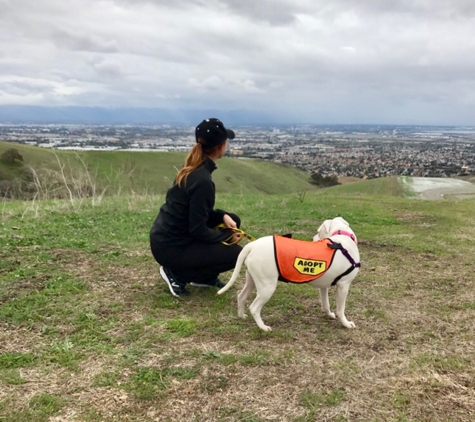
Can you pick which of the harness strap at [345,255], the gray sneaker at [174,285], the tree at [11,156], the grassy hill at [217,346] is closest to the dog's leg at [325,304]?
the grassy hill at [217,346]

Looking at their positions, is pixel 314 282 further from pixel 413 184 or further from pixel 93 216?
pixel 413 184

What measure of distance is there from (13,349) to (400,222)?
891 cm

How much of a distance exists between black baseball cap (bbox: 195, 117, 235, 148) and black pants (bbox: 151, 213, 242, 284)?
1153 millimetres

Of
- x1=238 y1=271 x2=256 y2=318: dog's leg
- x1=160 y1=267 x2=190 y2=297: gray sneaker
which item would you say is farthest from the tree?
x1=238 y1=271 x2=256 y2=318: dog's leg

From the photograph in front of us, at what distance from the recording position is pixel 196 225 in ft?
14.4

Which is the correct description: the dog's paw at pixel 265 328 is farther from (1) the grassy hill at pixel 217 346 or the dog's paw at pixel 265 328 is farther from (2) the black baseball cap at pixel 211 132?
(2) the black baseball cap at pixel 211 132

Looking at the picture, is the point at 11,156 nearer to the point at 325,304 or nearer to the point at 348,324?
the point at 325,304

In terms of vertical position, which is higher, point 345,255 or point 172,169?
point 345,255

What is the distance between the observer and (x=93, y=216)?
9.83m

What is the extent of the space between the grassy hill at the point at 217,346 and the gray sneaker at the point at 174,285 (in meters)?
0.11

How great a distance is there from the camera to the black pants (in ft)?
15.3

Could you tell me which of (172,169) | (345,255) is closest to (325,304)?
(345,255)

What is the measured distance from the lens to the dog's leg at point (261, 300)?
12.8ft

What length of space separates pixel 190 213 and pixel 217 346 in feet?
4.63
